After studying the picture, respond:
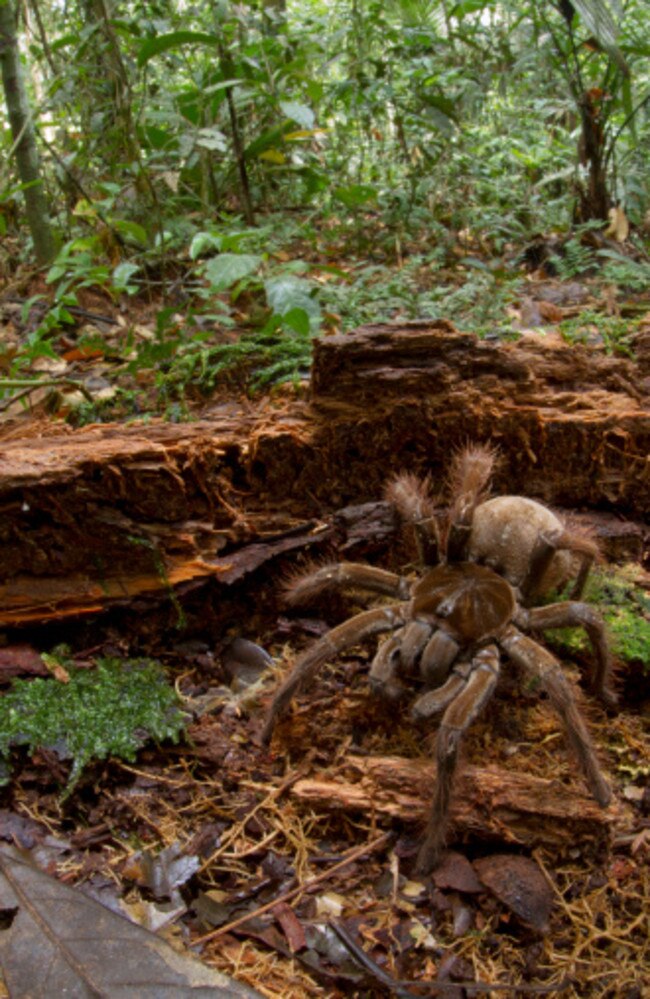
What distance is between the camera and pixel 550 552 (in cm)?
286

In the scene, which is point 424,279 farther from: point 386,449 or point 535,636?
point 535,636

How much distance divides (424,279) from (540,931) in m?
4.20

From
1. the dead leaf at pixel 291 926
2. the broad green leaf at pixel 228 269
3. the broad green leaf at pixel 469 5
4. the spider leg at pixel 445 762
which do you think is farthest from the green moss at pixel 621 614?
the broad green leaf at pixel 469 5

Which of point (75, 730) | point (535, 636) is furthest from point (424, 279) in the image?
point (75, 730)

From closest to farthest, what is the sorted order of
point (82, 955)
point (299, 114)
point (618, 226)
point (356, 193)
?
point (82, 955), point (299, 114), point (356, 193), point (618, 226)

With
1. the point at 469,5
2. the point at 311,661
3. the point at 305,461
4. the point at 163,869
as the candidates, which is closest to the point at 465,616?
the point at 311,661

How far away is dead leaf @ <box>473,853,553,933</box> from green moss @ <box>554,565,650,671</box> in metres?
0.85

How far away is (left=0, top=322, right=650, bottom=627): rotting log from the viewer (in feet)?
9.63

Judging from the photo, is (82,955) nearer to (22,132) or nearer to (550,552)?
(550,552)

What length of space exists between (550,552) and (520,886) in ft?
3.65

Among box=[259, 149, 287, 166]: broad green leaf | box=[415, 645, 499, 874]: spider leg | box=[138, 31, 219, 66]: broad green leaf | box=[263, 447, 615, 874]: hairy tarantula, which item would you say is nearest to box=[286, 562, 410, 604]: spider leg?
box=[263, 447, 615, 874]: hairy tarantula

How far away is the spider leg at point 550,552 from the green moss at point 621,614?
0.64 ft

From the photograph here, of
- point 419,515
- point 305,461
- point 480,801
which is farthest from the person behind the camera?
point 305,461

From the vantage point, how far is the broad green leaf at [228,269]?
3.73 m
